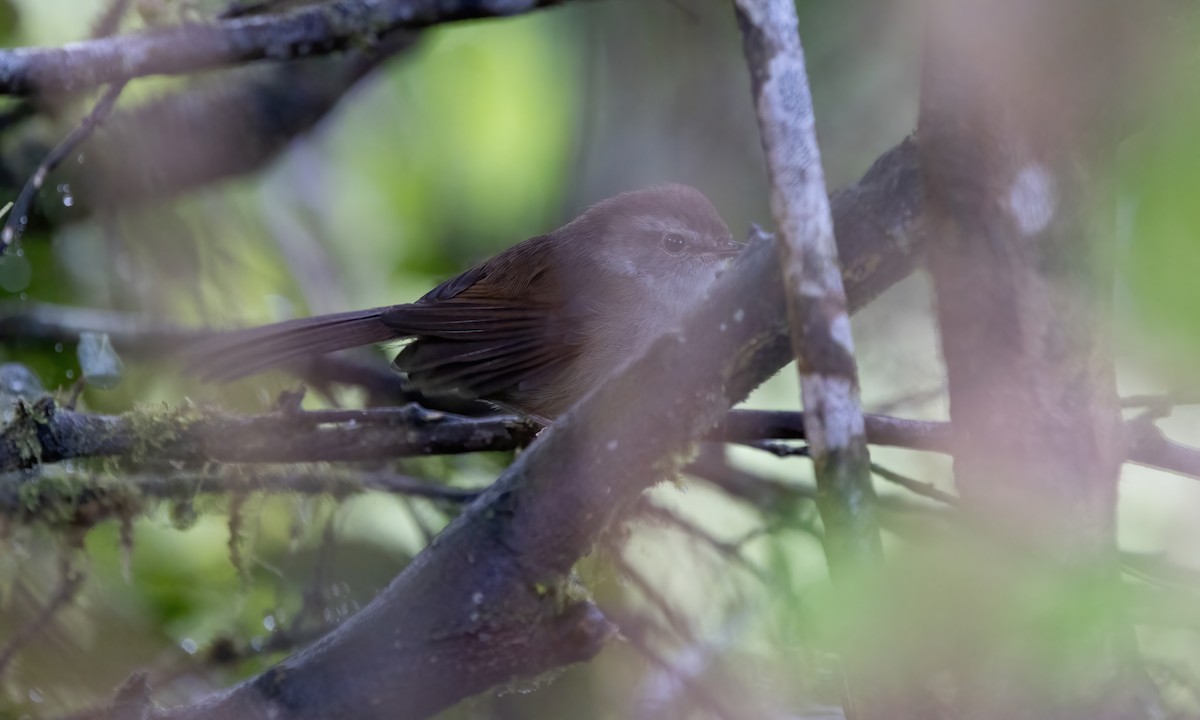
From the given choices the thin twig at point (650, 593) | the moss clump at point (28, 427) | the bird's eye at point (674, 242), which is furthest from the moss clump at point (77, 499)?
the bird's eye at point (674, 242)

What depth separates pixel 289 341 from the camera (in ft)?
12.2

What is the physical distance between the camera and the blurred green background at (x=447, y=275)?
12.5ft

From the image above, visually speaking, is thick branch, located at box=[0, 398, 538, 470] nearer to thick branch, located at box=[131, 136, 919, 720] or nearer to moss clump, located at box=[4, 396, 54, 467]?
moss clump, located at box=[4, 396, 54, 467]

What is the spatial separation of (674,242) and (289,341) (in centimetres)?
136

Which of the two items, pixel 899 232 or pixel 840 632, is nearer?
pixel 840 632

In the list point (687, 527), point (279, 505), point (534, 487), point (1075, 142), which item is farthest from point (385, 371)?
point (1075, 142)

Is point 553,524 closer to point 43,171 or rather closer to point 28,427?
point 28,427

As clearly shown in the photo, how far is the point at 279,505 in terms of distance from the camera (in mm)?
4484

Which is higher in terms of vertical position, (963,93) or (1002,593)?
(963,93)

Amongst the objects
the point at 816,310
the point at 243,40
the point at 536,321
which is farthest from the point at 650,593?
the point at 816,310

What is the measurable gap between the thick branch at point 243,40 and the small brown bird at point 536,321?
810 millimetres

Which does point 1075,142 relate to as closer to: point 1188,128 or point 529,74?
point 1188,128

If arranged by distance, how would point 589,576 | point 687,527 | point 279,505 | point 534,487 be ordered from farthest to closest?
point 279,505, point 687,527, point 589,576, point 534,487

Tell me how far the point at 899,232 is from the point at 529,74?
12.7ft
